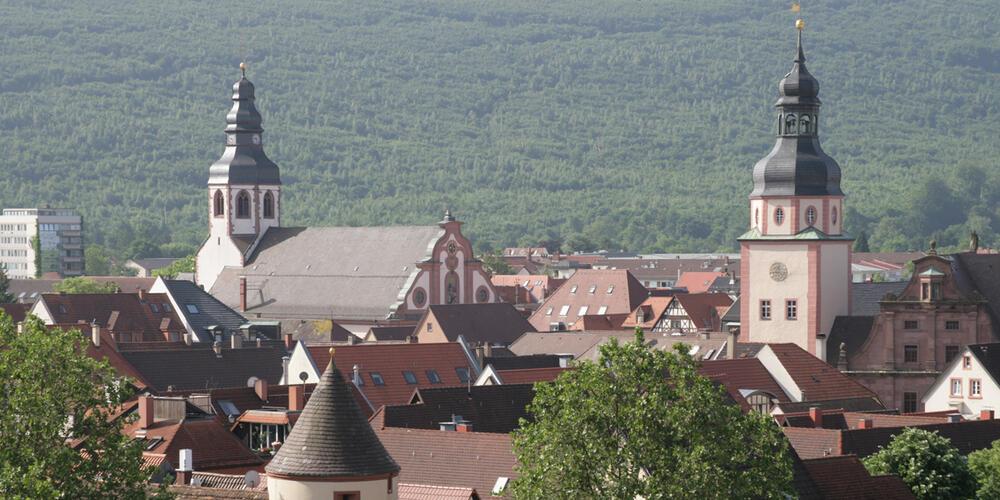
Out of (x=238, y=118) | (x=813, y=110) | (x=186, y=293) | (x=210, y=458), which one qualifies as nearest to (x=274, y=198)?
(x=238, y=118)

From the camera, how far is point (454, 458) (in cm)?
4603

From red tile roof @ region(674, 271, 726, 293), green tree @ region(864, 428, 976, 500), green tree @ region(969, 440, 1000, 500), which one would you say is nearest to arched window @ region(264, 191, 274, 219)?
red tile roof @ region(674, 271, 726, 293)

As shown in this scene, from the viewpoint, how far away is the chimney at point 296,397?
189 ft

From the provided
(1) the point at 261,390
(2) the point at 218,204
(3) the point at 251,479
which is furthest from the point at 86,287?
(3) the point at 251,479

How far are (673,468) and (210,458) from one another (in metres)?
16.8

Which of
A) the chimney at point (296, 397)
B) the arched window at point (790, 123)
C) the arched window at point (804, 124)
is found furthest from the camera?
the arched window at point (790, 123)

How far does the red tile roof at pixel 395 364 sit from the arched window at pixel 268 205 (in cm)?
5814

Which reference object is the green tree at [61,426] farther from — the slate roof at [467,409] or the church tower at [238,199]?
the church tower at [238,199]

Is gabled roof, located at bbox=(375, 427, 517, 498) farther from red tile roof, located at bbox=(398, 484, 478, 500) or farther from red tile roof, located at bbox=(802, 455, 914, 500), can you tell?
red tile roof, located at bbox=(802, 455, 914, 500)

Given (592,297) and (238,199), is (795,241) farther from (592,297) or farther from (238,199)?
(238,199)

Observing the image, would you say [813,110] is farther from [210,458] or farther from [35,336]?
[35,336]

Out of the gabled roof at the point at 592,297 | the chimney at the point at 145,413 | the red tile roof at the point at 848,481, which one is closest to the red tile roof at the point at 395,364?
the chimney at the point at 145,413

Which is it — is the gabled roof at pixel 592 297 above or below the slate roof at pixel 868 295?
above

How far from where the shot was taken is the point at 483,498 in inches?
1682
